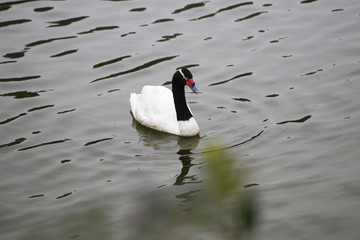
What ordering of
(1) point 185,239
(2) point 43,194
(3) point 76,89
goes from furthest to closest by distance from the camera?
(3) point 76,89, (2) point 43,194, (1) point 185,239

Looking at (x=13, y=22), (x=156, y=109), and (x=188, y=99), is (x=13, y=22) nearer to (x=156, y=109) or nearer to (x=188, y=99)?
(x=188, y=99)

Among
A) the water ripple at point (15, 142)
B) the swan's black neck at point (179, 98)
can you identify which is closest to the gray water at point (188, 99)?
the water ripple at point (15, 142)

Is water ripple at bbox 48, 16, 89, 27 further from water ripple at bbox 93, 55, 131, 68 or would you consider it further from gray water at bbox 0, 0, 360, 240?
water ripple at bbox 93, 55, 131, 68

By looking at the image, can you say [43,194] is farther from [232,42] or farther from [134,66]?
[232,42]

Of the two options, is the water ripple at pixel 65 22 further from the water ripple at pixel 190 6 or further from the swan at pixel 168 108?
the swan at pixel 168 108

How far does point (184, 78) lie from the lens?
1036 centimetres

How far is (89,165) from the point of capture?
9.13 m

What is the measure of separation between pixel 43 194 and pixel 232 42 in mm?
6953

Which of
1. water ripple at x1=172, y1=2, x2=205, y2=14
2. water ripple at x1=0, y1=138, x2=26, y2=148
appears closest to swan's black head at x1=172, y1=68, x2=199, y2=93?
water ripple at x1=0, y1=138, x2=26, y2=148

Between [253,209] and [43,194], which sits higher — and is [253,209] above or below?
above

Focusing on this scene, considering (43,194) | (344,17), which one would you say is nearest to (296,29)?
(344,17)

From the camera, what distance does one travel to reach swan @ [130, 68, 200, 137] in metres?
10.3

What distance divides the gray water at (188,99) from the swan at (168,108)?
247 mm

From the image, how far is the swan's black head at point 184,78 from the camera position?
1026 cm
